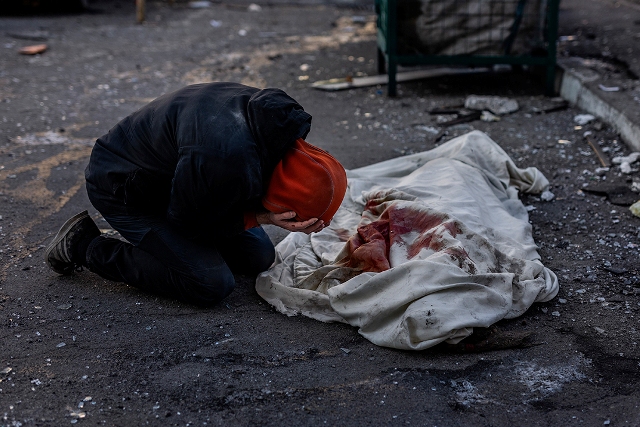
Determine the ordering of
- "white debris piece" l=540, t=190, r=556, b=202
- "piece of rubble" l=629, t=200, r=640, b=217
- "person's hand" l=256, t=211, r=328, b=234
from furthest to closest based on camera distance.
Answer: "white debris piece" l=540, t=190, r=556, b=202 < "piece of rubble" l=629, t=200, r=640, b=217 < "person's hand" l=256, t=211, r=328, b=234

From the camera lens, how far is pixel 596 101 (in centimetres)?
555

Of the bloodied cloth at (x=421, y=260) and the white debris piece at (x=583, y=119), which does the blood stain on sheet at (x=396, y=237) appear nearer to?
the bloodied cloth at (x=421, y=260)

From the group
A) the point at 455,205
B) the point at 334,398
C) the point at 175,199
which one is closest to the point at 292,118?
the point at 175,199

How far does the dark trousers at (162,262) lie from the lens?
3074mm

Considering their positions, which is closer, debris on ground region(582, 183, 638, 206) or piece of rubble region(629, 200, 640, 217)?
piece of rubble region(629, 200, 640, 217)

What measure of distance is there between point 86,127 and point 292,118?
3.57 m

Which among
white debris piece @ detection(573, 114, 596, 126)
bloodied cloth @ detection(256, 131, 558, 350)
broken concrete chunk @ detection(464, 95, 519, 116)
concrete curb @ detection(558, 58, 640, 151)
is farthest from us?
broken concrete chunk @ detection(464, 95, 519, 116)

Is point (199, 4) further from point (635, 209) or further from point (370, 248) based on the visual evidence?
point (370, 248)

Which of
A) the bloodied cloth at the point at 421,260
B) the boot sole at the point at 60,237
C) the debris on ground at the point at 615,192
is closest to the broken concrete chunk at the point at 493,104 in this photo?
the debris on ground at the point at 615,192

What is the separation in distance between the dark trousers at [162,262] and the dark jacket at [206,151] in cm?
12

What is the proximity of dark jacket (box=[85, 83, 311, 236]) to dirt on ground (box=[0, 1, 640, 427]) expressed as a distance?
54 centimetres

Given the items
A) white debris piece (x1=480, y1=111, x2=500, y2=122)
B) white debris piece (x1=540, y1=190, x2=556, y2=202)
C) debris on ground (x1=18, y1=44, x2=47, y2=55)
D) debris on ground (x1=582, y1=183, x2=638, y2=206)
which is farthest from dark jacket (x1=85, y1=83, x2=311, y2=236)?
debris on ground (x1=18, y1=44, x2=47, y2=55)

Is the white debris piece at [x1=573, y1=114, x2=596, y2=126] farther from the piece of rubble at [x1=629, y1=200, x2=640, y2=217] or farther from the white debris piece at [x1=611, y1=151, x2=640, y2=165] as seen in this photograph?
the piece of rubble at [x1=629, y1=200, x2=640, y2=217]

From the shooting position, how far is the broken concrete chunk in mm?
5914
